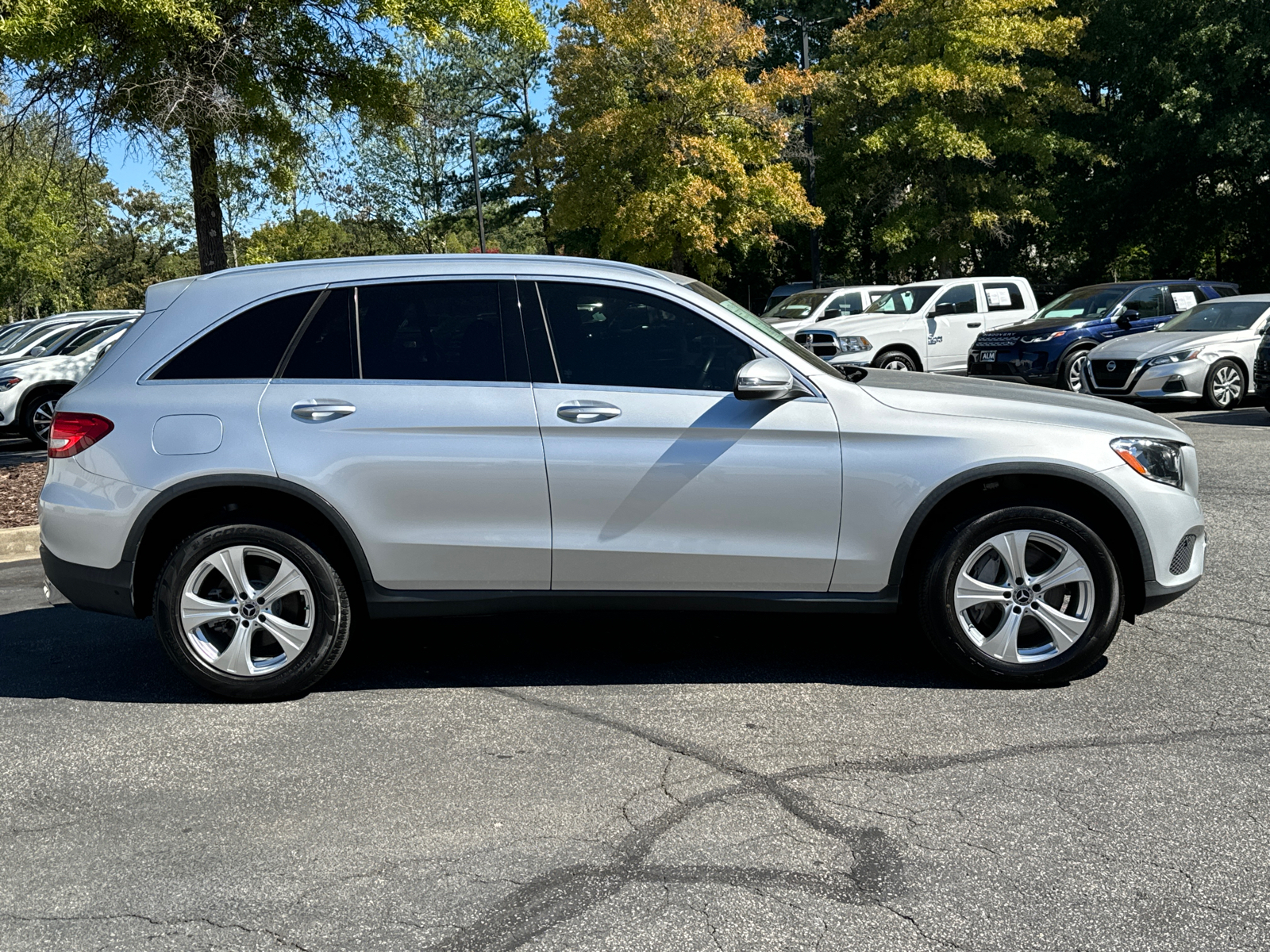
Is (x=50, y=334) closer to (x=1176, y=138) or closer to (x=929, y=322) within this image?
(x=929, y=322)

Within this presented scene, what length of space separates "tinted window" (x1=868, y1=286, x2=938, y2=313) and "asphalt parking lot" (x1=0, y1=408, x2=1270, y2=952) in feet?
46.6

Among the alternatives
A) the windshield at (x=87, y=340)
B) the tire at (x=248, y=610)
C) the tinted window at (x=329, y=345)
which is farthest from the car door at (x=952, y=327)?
the tire at (x=248, y=610)

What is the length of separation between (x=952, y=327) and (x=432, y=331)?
52.1 feet

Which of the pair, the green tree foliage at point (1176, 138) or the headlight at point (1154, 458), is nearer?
the headlight at point (1154, 458)

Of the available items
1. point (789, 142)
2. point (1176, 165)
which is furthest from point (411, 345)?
point (1176, 165)

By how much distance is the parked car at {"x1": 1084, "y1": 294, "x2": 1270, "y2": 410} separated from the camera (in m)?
14.4

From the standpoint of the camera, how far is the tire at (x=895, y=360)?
18984 mm

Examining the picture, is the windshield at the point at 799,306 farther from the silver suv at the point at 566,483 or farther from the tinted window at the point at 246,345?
the tinted window at the point at 246,345

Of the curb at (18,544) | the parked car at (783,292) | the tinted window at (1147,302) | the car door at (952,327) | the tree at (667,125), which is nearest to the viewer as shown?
the curb at (18,544)

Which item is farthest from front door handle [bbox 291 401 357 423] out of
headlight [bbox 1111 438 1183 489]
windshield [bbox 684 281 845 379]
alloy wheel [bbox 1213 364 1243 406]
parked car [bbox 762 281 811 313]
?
parked car [bbox 762 281 811 313]

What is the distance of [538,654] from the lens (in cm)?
551

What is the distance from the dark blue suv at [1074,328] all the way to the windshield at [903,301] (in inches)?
58.5

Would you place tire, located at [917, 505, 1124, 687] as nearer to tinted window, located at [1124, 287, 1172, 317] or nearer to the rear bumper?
the rear bumper

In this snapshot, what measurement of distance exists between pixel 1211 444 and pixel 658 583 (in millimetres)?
8714
